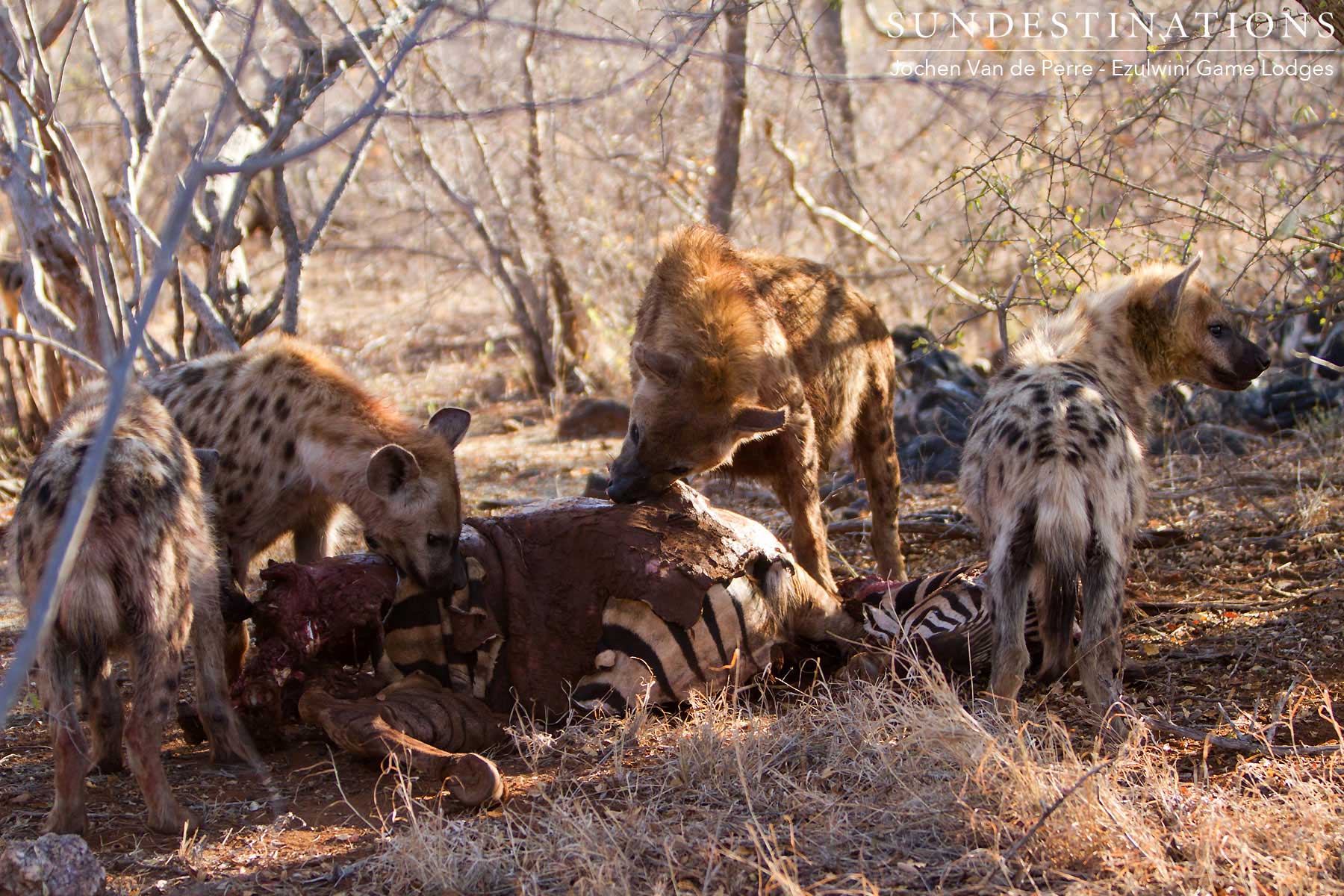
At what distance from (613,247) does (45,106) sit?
5368mm

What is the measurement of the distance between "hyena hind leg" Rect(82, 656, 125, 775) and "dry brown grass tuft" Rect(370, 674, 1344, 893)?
967mm

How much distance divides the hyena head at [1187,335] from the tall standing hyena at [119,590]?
3.36m

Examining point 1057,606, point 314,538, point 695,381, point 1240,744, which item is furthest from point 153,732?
point 1240,744

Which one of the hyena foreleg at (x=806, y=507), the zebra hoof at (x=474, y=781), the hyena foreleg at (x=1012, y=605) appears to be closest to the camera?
the zebra hoof at (x=474, y=781)

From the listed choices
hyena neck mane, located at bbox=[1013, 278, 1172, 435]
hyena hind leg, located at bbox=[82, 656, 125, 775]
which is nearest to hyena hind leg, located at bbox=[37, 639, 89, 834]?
hyena hind leg, located at bbox=[82, 656, 125, 775]

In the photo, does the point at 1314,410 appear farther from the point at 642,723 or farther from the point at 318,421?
the point at 318,421

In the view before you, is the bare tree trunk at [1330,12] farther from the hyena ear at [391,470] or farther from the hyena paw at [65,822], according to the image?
the hyena paw at [65,822]

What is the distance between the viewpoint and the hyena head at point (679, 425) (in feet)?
14.9

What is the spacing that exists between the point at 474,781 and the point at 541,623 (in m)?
0.79

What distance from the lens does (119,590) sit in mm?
3273

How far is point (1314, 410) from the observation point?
709 cm

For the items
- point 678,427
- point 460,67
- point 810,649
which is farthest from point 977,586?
point 460,67

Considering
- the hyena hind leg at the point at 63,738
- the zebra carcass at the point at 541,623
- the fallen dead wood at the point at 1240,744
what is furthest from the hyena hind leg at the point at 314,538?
the fallen dead wood at the point at 1240,744

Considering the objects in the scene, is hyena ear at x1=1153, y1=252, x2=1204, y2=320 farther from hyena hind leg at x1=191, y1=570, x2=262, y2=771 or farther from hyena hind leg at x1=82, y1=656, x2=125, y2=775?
hyena hind leg at x1=82, y1=656, x2=125, y2=775
